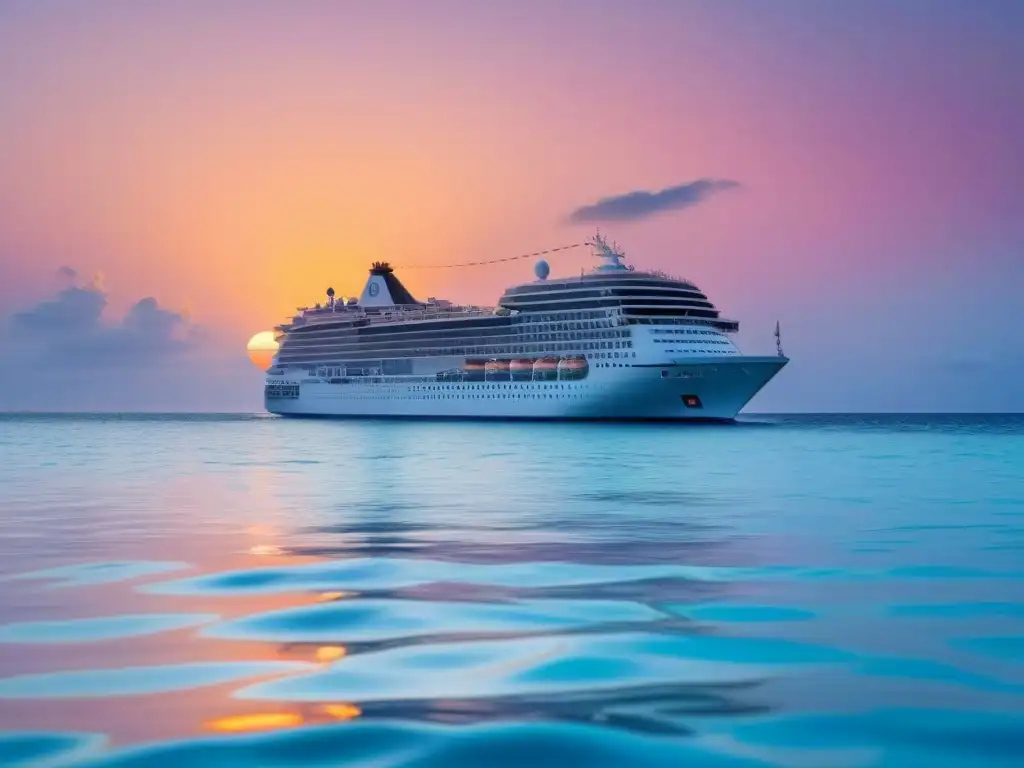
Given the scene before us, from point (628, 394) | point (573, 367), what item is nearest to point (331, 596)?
point (628, 394)

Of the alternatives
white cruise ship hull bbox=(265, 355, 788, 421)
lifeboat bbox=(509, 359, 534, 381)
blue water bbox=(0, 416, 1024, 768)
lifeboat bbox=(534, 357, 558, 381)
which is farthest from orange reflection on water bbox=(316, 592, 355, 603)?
lifeboat bbox=(509, 359, 534, 381)

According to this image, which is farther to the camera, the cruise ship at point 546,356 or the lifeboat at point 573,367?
the lifeboat at point 573,367

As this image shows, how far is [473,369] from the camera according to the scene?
342 ft

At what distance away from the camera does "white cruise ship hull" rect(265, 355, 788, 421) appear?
84812 mm

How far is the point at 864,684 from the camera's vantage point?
7.80m

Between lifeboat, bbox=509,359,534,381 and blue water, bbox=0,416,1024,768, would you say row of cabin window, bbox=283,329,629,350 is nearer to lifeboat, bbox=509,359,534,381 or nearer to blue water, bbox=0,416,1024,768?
lifeboat, bbox=509,359,534,381

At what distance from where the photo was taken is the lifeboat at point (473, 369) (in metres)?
104

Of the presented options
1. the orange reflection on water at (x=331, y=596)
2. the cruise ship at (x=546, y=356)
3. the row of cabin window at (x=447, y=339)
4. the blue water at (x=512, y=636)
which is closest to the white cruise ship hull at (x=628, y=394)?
the cruise ship at (x=546, y=356)

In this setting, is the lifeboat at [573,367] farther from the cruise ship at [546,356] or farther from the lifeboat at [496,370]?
the lifeboat at [496,370]

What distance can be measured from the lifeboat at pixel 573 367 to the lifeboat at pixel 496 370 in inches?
337

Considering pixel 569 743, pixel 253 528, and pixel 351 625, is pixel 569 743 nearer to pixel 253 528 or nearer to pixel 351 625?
pixel 351 625

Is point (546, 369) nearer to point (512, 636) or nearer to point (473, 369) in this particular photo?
point (473, 369)

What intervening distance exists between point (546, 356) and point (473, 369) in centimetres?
1032

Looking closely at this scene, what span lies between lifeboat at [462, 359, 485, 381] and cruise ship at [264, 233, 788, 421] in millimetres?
136
